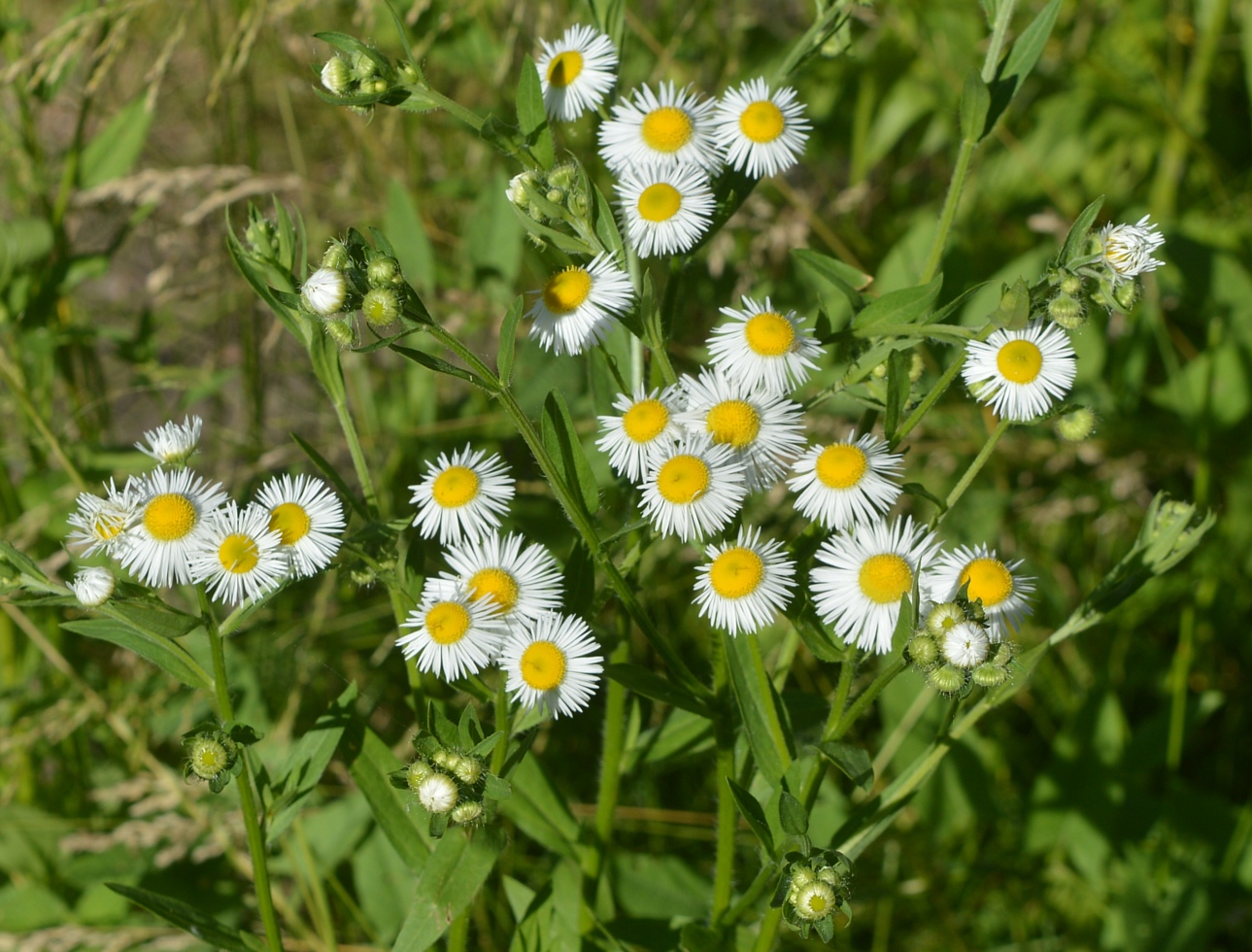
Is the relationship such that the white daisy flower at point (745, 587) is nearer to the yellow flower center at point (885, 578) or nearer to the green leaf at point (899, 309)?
→ the yellow flower center at point (885, 578)

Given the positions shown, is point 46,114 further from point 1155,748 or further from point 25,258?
point 1155,748

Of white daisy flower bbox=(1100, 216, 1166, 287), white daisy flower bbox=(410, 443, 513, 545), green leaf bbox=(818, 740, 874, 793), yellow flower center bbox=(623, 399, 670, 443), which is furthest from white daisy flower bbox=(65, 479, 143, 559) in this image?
white daisy flower bbox=(1100, 216, 1166, 287)

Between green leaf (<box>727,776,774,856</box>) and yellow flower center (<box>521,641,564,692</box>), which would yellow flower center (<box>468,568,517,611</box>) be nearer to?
yellow flower center (<box>521,641,564,692</box>)

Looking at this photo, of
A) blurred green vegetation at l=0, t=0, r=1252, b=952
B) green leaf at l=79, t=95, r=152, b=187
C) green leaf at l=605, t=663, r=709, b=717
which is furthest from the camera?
green leaf at l=79, t=95, r=152, b=187

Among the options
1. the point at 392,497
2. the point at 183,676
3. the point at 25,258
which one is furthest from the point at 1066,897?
the point at 25,258

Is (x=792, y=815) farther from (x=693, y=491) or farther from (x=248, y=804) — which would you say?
(x=248, y=804)
